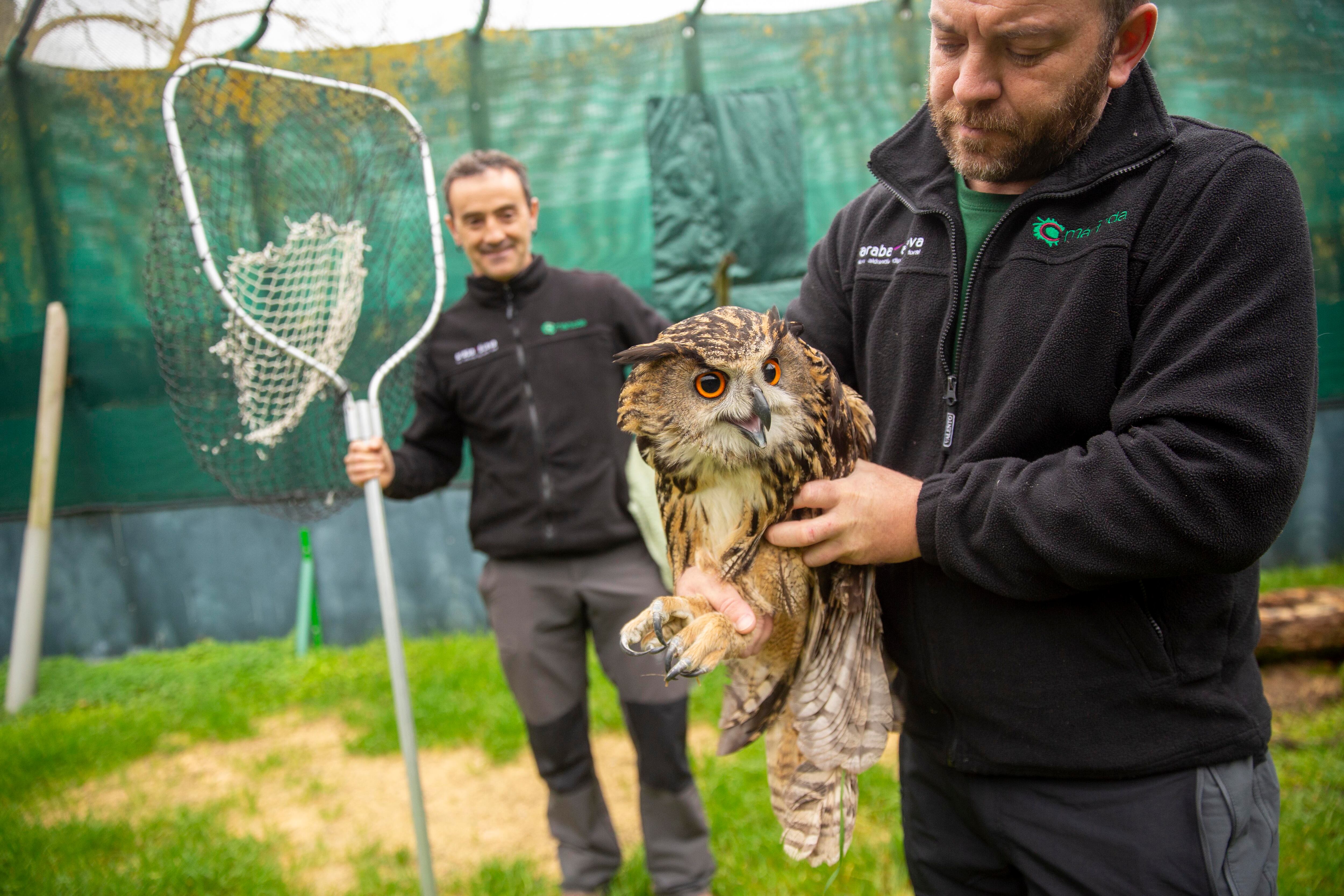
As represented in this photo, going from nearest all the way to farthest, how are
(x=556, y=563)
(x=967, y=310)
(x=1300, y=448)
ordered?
(x=1300, y=448) → (x=967, y=310) → (x=556, y=563)

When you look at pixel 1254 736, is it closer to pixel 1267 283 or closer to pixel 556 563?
pixel 1267 283

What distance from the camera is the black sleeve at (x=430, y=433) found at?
2902 mm

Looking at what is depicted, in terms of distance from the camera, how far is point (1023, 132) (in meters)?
1.21

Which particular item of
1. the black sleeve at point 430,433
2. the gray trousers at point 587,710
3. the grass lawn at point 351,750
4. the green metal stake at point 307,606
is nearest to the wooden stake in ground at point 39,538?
the grass lawn at point 351,750

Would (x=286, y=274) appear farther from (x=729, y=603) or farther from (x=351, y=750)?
(x=729, y=603)

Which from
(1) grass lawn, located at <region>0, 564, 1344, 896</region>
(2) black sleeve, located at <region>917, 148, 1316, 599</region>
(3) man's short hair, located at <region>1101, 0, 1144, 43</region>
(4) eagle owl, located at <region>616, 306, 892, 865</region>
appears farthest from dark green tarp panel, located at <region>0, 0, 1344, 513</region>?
(2) black sleeve, located at <region>917, 148, 1316, 599</region>

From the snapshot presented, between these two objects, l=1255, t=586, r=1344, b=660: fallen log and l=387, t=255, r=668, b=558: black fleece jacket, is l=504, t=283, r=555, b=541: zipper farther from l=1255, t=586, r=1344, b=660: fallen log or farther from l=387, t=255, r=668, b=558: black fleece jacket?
l=1255, t=586, r=1344, b=660: fallen log

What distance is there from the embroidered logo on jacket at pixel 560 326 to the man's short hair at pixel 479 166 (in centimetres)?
48

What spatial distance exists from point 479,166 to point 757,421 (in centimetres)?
199

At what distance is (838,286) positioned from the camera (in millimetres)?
1607

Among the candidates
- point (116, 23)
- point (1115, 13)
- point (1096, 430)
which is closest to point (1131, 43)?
point (1115, 13)

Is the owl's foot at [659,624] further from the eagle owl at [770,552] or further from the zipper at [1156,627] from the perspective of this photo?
the zipper at [1156,627]

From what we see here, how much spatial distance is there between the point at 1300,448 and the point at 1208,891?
695mm

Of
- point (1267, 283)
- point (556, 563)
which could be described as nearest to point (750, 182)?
point (556, 563)
